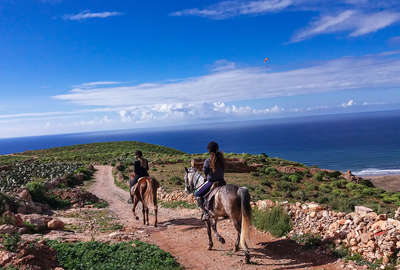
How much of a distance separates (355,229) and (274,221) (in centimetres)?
289

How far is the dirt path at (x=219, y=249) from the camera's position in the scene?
7.22 metres

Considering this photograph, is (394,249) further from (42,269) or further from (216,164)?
(42,269)

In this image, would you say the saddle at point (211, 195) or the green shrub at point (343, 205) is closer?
the saddle at point (211, 195)

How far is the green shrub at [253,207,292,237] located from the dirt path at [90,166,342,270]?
1.01 ft

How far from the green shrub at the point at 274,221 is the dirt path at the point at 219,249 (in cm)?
31

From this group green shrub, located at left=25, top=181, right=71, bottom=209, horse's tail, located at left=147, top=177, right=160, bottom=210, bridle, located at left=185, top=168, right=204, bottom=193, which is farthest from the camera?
green shrub, located at left=25, top=181, right=71, bottom=209

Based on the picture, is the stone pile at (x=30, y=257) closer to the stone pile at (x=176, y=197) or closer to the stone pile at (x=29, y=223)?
the stone pile at (x=29, y=223)

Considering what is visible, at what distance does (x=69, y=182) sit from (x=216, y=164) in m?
21.1

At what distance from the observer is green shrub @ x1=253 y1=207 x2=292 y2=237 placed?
9.33m

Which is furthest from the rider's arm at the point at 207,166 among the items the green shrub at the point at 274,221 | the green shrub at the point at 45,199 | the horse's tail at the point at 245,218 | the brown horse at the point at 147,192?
the green shrub at the point at 45,199

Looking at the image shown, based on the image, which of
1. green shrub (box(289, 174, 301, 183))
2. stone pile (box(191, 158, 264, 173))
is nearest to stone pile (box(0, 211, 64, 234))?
stone pile (box(191, 158, 264, 173))

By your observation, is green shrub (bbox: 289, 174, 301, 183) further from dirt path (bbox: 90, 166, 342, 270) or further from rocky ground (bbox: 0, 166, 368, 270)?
dirt path (bbox: 90, 166, 342, 270)

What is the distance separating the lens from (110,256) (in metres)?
7.28

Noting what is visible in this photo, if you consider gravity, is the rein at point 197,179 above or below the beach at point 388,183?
above
